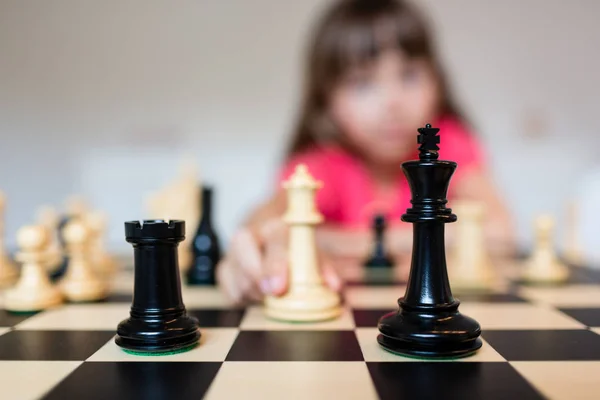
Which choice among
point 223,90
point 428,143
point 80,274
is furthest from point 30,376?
point 223,90

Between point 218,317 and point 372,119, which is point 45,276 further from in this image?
point 372,119

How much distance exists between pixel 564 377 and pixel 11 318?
3.38ft

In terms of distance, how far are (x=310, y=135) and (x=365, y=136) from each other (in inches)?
17.4

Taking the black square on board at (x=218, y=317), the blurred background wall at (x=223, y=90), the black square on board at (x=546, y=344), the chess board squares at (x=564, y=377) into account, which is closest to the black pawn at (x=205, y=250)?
the black square on board at (x=218, y=317)

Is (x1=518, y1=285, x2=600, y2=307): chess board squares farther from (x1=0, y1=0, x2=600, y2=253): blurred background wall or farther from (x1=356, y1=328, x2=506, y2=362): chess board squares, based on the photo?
(x1=0, y1=0, x2=600, y2=253): blurred background wall

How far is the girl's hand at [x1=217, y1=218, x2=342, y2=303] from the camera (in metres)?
1.14

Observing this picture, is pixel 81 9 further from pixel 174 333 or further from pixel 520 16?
pixel 174 333

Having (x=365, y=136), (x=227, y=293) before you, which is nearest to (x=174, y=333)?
(x=227, y=293)

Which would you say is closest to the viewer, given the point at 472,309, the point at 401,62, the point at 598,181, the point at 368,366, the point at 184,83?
the point at 368,366

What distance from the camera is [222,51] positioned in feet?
11.0

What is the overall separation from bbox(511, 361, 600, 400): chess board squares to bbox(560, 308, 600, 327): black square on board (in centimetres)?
28

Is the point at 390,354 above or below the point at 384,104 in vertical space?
below

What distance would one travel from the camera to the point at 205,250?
155 cm

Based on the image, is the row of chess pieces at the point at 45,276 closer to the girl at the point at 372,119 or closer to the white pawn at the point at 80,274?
the white pawn at the point at 80,274
